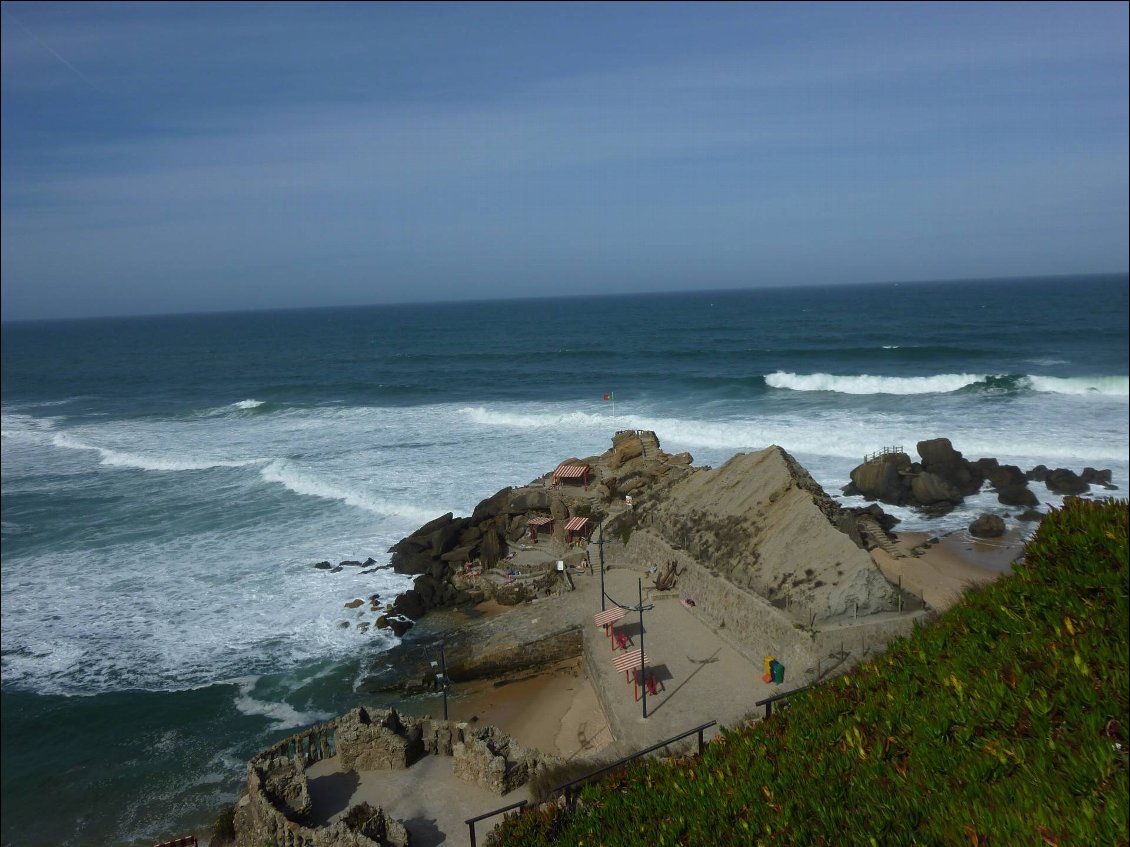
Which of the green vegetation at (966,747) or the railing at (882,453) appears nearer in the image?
the green vegetation at (966,747)

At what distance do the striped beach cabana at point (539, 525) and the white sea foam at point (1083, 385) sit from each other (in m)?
38.7

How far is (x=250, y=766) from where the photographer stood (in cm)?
1455

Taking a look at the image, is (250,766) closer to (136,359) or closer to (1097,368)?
(1097,368)

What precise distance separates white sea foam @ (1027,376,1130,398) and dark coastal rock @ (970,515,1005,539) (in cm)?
2767

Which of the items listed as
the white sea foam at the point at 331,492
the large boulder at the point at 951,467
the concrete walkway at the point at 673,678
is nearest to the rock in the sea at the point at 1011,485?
the large boulder at the point at 951,467

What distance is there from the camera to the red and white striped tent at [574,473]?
31.8m

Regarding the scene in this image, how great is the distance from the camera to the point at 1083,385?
51344 mm

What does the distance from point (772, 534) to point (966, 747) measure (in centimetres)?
1348

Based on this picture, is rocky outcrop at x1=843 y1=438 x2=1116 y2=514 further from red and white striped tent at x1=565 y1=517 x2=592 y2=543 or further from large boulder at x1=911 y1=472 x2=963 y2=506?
red and white striped tent at x1=565 y1=517 x2=592 y2=543

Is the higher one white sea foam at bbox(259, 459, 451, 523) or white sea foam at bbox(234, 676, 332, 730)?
white sea foam at bbox(259, 459, 451, 523)

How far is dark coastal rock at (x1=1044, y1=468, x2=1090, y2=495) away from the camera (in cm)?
3216

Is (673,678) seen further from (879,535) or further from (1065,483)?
(1065,483)

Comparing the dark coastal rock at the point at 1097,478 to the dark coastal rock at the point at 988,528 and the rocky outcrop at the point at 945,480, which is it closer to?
the rocky outcrop at the point at 945,480

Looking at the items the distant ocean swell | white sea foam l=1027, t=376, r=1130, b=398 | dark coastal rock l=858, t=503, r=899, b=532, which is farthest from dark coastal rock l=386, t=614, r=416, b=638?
white sea foam l=1027, t=376, r=1130, b=398
